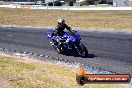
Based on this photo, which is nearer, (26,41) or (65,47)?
(65,47)

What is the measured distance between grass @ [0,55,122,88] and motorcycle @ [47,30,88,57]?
2368 mm

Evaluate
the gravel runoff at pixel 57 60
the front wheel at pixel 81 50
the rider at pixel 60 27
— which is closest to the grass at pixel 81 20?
the rider at pixel 60 27

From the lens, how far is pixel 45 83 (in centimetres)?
1162

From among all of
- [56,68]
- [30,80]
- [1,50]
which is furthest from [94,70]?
[1,50]

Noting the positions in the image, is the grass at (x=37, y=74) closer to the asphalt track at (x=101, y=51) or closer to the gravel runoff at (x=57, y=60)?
the gravel runoff at (x=57, y=60)

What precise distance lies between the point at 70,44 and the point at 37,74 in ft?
18.2

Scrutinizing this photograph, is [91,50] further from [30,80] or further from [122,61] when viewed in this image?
[30,80]

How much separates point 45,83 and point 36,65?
3.71m

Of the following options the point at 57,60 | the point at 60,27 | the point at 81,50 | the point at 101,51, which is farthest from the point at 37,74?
the point at 101,51

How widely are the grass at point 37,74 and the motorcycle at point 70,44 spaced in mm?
2368

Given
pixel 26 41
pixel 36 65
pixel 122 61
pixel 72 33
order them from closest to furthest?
1. pixel 36 65
2. pixel 122 61
3. pixel 72 33
4. pixel 26 41

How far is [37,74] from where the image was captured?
13.2 m

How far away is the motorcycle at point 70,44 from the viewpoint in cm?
1803

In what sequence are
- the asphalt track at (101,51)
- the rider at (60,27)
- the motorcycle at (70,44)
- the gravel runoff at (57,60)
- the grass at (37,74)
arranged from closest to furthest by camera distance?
1. the grass at (37,74)
2. the gravel runoff at (57,60)
3. the asphalt track at (101,51)
4. the motorcycle at (70,44)
5. the rider at (60,27)
